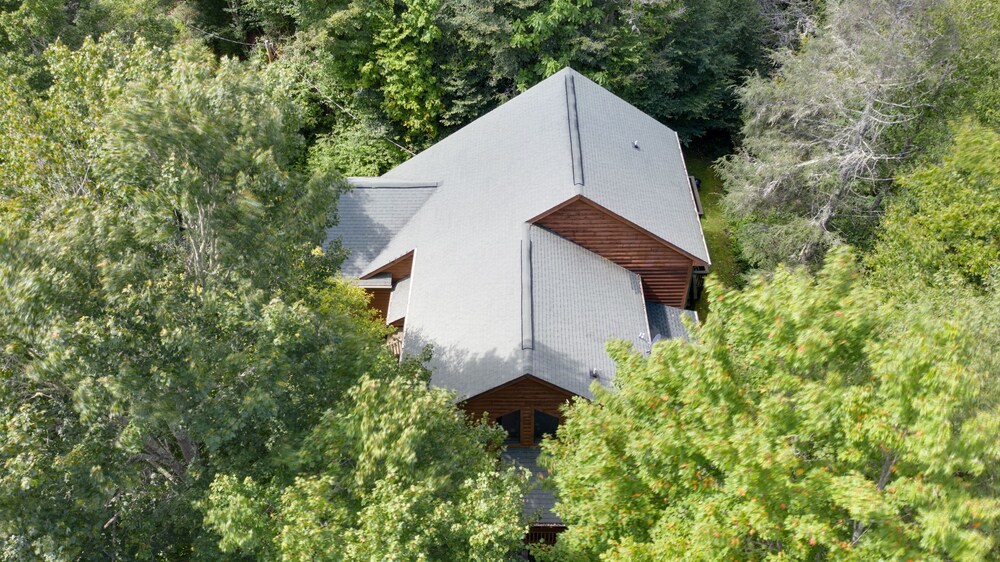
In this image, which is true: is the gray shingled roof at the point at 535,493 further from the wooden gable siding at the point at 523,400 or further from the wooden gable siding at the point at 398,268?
the wooden gable siding at the point at 398,268

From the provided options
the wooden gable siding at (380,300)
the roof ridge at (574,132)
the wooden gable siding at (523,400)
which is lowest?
the wooden gable siding at (523,400)

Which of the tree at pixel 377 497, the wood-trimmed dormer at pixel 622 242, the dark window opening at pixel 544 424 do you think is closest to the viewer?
the tree at pixel 377 497

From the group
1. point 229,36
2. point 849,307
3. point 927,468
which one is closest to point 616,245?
point 849,307

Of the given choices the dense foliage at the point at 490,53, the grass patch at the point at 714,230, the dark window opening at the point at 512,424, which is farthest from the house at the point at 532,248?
the dense foliage at the point at 490,53

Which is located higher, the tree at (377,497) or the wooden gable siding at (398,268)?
the wooden gable siding at (398,268)

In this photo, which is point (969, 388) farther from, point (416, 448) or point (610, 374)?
point (610, 374)

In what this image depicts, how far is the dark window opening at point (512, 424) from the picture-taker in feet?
65.1

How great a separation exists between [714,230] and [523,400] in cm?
2084

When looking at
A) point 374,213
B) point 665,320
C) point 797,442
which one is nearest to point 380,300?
point 374,213

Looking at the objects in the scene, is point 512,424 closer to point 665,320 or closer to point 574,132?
point 665,320

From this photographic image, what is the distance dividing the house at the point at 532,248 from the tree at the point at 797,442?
22.6 feet

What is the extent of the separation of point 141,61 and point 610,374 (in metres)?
14.9

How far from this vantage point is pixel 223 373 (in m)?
11.9

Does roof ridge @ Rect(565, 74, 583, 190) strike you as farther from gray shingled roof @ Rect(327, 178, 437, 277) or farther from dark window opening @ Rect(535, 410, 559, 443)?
dark window opening @ Rect(535, 410, 559, 443)
